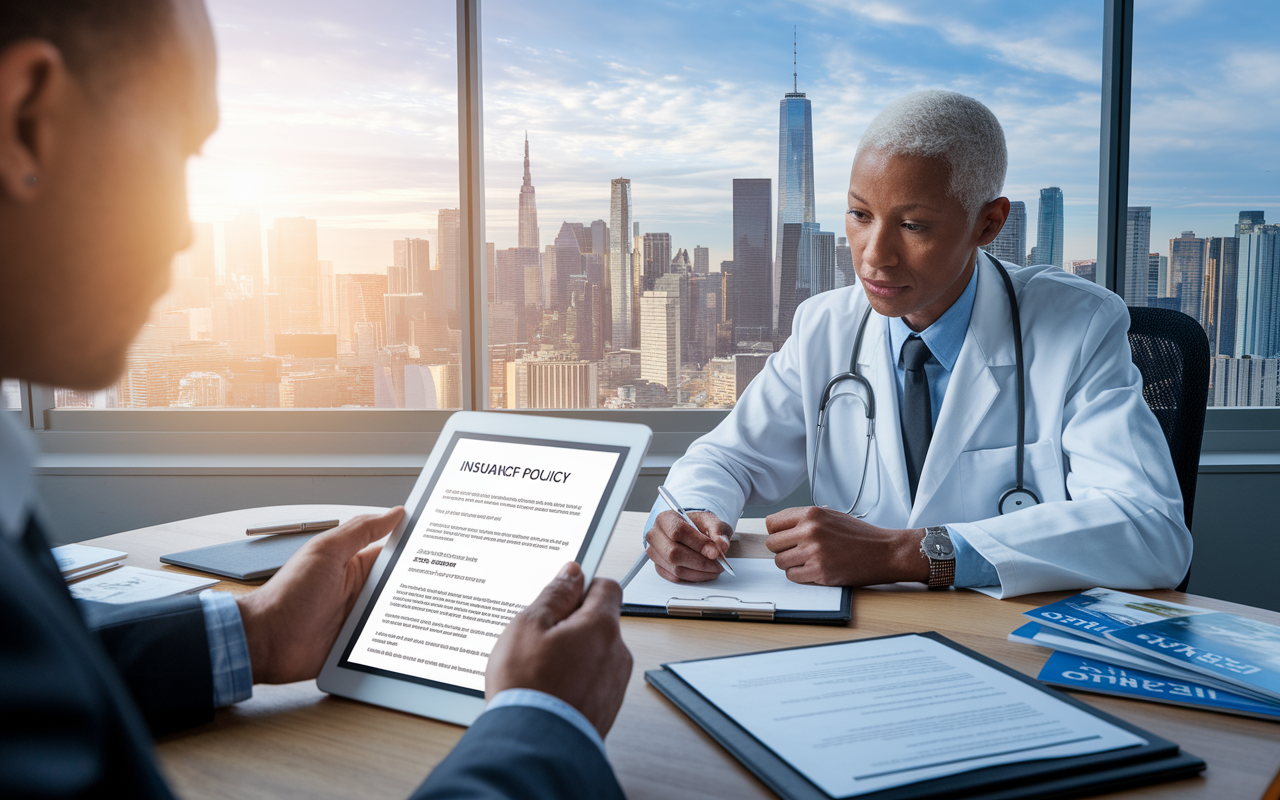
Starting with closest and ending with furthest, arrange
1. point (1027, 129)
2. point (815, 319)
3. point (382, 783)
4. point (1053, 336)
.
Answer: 1. point (382, 783)
2. point (1053, 336)
3. point (815, 319)
4. point (1027, 129)

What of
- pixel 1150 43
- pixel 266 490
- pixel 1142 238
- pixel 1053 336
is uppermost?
pixel 1150 43

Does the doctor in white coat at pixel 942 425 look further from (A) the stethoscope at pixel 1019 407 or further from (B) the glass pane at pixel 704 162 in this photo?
(B) the glass pane at pixel 704 162

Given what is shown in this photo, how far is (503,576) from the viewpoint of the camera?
0.75 meters

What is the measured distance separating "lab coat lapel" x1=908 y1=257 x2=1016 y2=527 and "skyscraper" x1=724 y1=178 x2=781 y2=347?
1.13 metres

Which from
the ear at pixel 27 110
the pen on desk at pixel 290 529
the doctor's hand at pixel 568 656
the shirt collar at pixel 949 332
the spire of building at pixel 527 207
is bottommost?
the pen on desk at pixel 290 529

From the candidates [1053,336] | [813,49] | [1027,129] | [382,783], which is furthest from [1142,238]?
[382,783]

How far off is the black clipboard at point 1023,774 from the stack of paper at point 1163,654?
120 mm

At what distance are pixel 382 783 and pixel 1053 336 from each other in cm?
141

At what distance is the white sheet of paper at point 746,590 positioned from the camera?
1.00 meters

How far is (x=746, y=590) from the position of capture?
3.46 ft

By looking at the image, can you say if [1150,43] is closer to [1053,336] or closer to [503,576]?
[1053,336]

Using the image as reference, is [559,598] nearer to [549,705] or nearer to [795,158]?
[549,705]

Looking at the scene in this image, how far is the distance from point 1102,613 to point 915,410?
67 cm

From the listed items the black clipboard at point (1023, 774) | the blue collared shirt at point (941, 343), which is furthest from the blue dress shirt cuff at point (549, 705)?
the blue collared shirt at point (941, 343)
